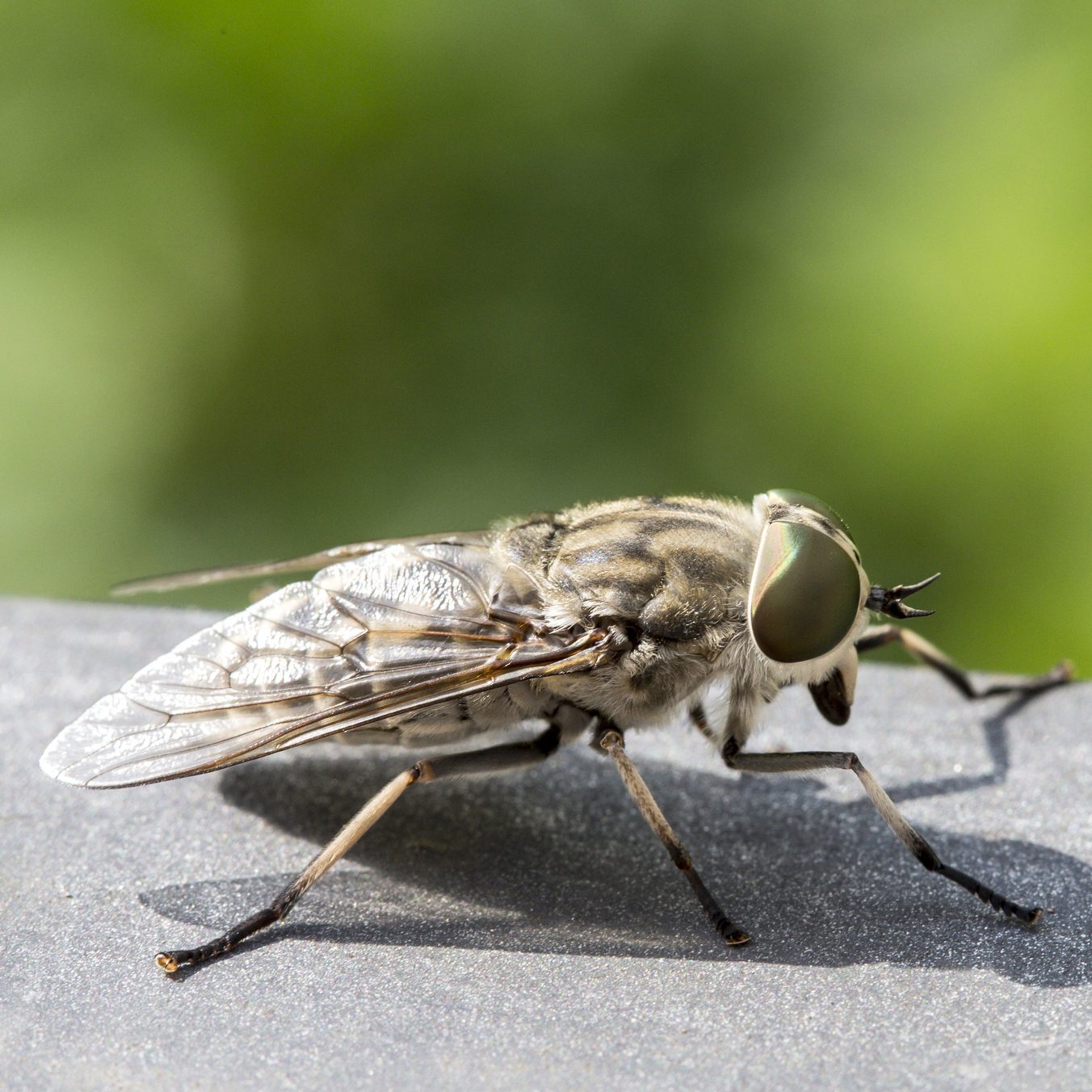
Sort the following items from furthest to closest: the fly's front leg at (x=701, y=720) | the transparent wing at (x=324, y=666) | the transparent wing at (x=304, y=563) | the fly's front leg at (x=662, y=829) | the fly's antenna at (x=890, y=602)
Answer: the transparent wing at (x=304, y=563)
the fly's front leg at (x=701, y=720)
the fly's antenna at (x=890, y=602)
the transparent wing at (x=324, y=666)
the fly's front leg at (x=662, y=829)

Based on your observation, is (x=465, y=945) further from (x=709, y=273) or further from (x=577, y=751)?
(x=709, y=273)

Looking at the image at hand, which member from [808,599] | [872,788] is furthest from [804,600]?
[872,788]

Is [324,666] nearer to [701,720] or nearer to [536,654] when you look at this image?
[536,654]

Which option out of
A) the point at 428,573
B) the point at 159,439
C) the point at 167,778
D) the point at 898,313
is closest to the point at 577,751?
the point at 428,573

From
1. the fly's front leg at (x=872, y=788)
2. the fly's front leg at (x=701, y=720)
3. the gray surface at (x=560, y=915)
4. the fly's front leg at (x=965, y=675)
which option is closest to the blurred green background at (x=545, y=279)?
the fly's front leg at (x=965, y=675)

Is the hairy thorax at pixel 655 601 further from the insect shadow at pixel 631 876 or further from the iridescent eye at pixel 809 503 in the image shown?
the insect shadow at pixel 631 876

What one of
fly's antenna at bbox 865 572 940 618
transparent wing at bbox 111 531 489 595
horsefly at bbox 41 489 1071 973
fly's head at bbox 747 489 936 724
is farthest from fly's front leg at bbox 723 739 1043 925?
transparent wing at bbox 111 531 489 595

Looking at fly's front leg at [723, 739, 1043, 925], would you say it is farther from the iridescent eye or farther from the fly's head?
the iridescent eye
